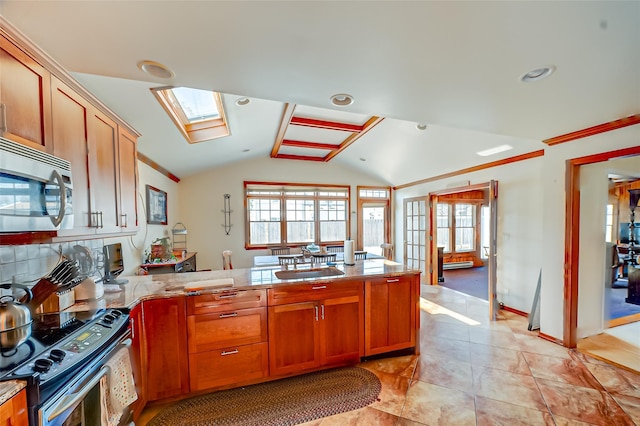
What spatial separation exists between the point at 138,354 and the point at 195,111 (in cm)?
291

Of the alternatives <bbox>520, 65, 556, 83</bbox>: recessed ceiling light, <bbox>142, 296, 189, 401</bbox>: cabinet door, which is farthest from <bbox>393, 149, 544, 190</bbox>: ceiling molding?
<bbox>142, 296, 189, 401</bbox>: cabinet door

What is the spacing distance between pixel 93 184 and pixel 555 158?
173 inches

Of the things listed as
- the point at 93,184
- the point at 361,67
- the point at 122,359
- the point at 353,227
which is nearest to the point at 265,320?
the point at 122,359

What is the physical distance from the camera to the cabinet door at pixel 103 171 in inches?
67.4

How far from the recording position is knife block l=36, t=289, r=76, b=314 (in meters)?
1.60

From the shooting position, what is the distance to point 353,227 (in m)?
6.91

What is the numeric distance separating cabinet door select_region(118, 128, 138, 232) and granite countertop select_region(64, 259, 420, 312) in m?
0.51

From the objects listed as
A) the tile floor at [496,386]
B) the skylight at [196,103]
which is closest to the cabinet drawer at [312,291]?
the tile floor at [496,386]

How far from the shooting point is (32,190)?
1168 millimetres

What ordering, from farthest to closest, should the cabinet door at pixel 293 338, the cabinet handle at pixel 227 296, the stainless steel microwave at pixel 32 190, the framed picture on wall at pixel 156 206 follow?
the framed picture on wall at pixel 156 206
the cabinet door at pixel 293 338
the cabinet handle at pixel 227 296
the stainless steel microwave at pixel 32 190

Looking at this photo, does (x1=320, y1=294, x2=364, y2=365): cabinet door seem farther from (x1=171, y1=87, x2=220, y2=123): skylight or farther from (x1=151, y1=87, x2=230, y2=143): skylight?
(x1=171, y1=87, x2=220, y2=123): skylight

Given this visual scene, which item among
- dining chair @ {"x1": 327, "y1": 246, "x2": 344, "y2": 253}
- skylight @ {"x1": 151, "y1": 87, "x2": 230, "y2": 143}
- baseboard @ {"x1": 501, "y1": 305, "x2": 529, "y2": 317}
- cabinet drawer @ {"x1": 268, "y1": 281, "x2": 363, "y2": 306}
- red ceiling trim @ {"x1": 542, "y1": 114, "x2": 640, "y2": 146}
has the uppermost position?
skylight @ {"x1": 151, "y1": 87, "x2": 230, "y2": 143}

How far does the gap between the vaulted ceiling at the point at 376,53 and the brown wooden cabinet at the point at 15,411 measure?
5.25ft

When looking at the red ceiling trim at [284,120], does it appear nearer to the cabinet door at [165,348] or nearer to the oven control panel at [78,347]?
the cabinet door at [165,348]
